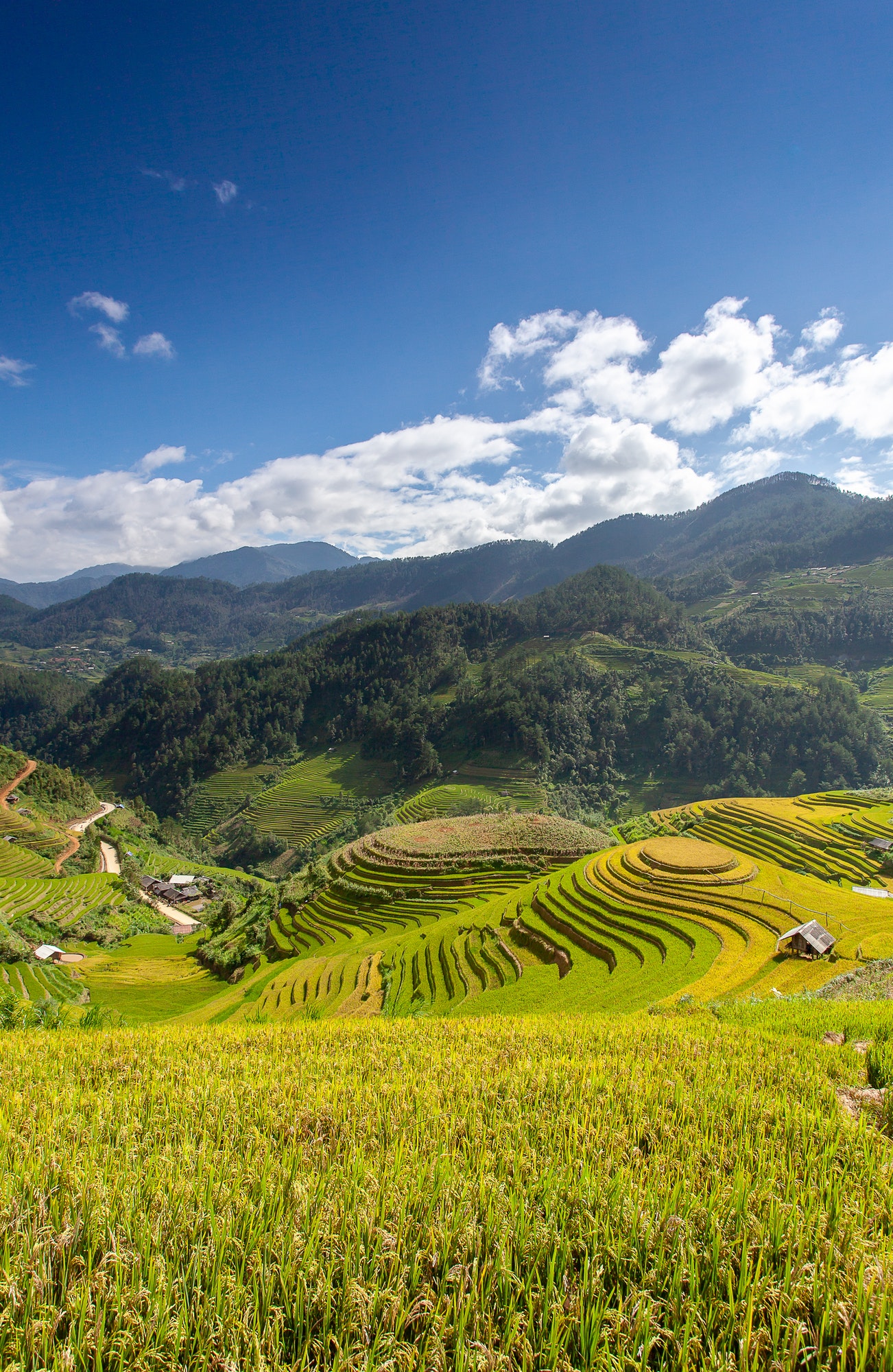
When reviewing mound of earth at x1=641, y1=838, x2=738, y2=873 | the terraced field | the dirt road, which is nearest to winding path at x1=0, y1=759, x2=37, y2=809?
the dirt road

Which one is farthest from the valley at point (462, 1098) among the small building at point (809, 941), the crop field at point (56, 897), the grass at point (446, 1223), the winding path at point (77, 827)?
the winding path at point (77, 827)

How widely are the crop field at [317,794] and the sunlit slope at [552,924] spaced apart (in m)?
46.3

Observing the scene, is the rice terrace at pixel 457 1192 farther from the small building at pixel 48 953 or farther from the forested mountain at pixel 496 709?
the forested mountain at pixel 496 709

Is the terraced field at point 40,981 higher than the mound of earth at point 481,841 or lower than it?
lower

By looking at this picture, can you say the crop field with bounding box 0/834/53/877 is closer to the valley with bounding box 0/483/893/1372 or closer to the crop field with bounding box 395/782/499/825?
the valley with bounding box 0/483/893/1372

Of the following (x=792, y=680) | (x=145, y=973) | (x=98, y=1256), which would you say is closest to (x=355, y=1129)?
(x=98, y=1256)

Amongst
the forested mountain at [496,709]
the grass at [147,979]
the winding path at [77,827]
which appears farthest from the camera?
the forested mountain at [496,709]

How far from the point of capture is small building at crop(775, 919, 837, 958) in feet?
66.9

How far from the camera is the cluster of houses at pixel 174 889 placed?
6475 centimetres

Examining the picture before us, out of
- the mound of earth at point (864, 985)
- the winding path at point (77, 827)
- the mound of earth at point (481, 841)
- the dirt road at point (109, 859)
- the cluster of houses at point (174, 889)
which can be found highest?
the mound of earth at point (864, 985)

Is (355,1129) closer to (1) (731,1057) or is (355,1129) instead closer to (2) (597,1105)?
(2) (597,1105)

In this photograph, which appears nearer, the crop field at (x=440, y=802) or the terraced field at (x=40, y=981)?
the terraced field at (x=40, y=981)

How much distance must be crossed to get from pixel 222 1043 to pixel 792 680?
156 meters

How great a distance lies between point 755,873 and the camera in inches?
1153
